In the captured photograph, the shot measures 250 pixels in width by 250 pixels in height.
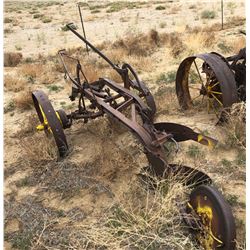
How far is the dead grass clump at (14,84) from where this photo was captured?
8984 millimetres

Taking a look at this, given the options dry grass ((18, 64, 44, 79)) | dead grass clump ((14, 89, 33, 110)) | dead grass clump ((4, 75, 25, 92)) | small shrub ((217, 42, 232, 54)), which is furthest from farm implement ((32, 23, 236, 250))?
small shrub ((217, 42, 232, 54))

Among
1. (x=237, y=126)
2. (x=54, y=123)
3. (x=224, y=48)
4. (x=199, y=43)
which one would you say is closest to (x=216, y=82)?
(x=237, y=126)

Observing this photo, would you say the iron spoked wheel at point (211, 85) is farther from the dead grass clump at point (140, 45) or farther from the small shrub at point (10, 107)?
the dead grass clump at point (140, 45)

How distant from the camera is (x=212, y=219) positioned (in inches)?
119

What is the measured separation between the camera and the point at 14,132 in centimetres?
669

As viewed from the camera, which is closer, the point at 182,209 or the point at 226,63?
the point at 182,209

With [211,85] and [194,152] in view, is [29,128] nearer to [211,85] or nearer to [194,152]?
[194,152]

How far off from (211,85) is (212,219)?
128 inches

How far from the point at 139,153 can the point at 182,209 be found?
1789mm

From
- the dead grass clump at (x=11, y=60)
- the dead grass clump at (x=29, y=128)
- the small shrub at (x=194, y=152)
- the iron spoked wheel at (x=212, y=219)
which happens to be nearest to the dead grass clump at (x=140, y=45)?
the dead grass clump at (x=11, y=60)

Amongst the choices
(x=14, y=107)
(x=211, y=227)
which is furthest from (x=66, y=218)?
(x=14, y=107)

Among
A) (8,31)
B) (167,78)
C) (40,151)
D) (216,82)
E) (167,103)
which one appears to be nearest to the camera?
(40,151)

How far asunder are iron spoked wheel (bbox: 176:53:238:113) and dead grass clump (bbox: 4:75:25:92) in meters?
4.40

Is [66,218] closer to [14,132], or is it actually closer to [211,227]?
[211,227]
